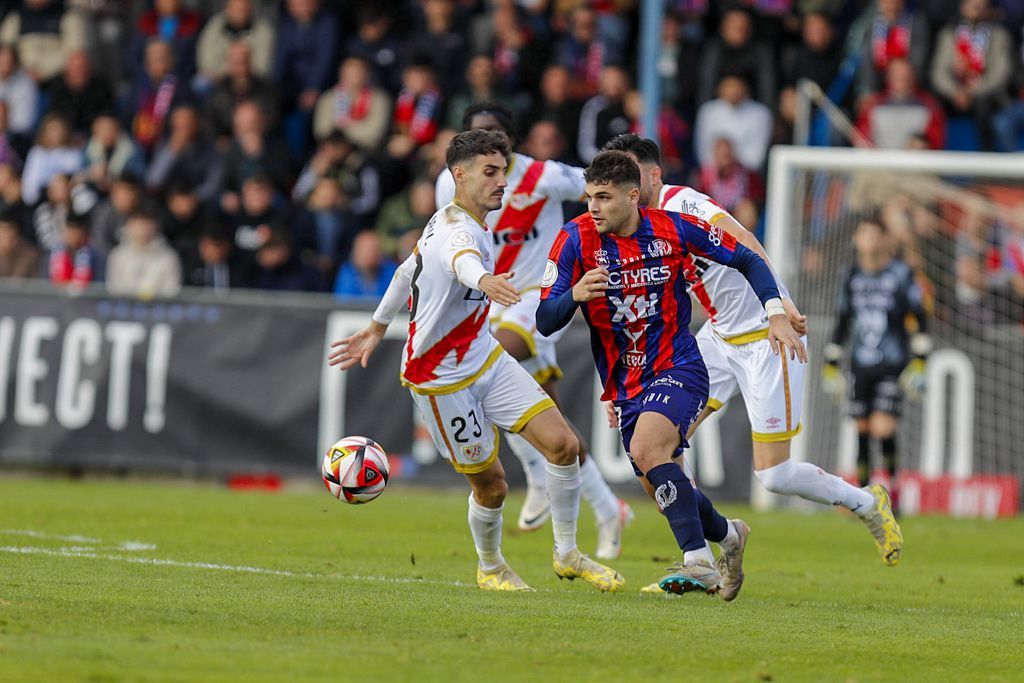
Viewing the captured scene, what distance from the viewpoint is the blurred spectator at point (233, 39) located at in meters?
21.1

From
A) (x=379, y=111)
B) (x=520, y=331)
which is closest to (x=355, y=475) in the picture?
(x=520, y=331)

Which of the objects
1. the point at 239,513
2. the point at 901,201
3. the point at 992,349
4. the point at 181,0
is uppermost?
the point at 181,0

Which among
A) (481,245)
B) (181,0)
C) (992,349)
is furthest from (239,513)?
(181,0)

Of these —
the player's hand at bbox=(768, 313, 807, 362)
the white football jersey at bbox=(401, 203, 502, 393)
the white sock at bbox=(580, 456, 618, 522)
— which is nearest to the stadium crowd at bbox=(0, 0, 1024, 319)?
the white sock at bbox=(580, 456, 618, 522)

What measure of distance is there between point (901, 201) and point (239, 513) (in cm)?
796

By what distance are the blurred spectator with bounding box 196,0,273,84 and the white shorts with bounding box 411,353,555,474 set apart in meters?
13.1

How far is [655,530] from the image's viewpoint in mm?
13555

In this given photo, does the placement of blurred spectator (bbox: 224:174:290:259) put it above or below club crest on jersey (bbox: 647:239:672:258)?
above

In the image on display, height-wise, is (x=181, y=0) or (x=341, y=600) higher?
(x=181, y=0)

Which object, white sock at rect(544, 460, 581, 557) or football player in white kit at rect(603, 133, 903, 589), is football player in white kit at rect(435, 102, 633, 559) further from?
white sock at rect(544, 460, 581, 557)

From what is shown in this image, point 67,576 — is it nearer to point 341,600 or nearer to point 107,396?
point 341,600

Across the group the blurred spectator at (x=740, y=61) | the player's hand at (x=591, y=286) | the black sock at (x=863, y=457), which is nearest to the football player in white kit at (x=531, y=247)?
the player's hand at (x=591, y=286)

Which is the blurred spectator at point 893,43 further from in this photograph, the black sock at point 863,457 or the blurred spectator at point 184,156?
the blurred spectator at point 184,156

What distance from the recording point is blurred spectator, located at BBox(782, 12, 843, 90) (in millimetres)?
19422
